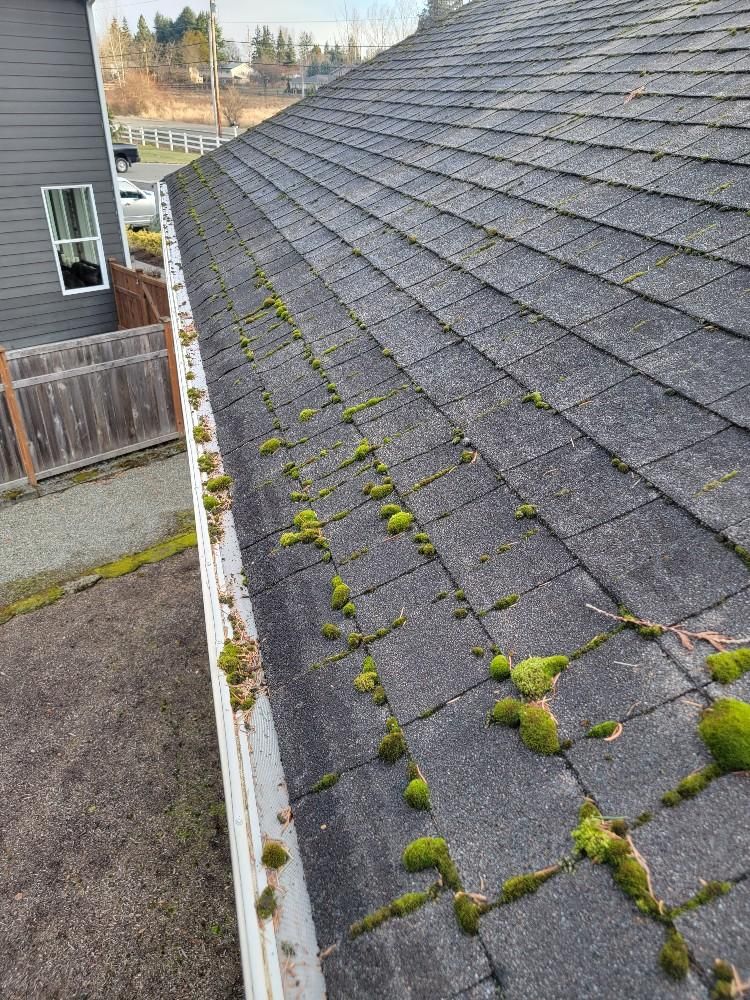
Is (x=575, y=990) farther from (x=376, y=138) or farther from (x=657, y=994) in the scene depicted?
(x=376, y=138)

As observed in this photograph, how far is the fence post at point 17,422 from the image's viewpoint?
9.31m

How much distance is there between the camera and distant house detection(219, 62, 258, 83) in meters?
69.3

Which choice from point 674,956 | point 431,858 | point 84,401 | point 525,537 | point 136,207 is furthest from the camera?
point 136,207

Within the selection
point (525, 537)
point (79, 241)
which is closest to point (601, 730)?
point (525, 537)

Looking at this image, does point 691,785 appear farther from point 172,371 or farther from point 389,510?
point 172,371

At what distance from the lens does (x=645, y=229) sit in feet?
10.9

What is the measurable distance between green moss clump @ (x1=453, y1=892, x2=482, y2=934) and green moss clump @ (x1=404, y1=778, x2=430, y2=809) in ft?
0.80

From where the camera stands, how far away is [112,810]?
5.36 metres

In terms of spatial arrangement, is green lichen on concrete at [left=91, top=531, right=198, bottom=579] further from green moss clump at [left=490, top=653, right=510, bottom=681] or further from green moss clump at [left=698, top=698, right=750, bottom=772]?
green moss clump at [left=698, top=698, right=750, bottom=772]

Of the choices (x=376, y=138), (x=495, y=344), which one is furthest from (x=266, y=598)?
(x=376, y=138)

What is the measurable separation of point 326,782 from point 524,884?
657mm

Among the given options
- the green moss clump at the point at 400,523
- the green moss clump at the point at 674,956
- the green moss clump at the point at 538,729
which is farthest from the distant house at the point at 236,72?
the green moss clump at the point at 674,956

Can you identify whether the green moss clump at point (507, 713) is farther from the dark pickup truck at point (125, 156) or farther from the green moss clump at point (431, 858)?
the dark pickup truck at point (125, 156)

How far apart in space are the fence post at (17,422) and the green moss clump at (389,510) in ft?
28.1
